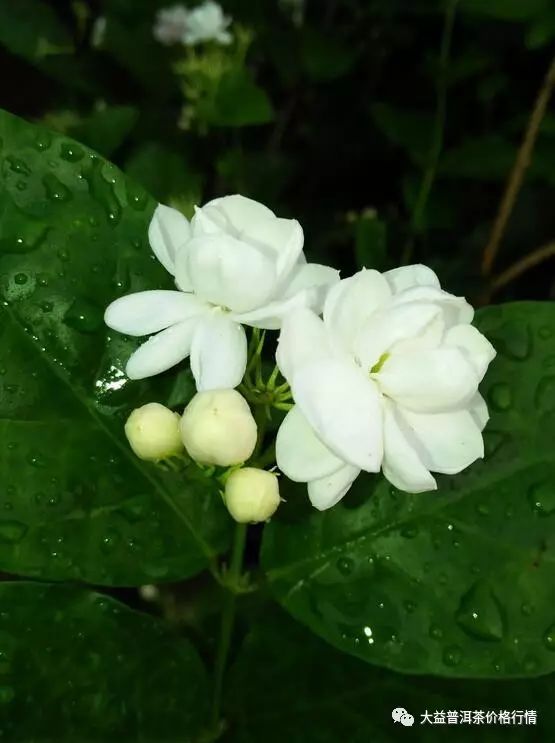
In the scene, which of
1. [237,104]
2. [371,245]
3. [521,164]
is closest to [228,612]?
[371,245]

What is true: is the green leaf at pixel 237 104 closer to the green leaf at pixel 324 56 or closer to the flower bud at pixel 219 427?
the green leaf at pixel 324 56

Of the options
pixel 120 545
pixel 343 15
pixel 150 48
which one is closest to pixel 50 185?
pixel 120 545

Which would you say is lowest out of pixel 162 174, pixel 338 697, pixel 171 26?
pixel 338 697

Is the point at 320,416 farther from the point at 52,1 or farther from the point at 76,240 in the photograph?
the point at 52,1

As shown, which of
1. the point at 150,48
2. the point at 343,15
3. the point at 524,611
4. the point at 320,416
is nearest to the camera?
the point at 320,416

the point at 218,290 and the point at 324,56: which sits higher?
the point at 218,290

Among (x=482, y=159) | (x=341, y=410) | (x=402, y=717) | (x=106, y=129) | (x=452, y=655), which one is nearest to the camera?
(x=341, y=410)

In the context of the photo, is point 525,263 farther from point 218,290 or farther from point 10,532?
point 10,532
